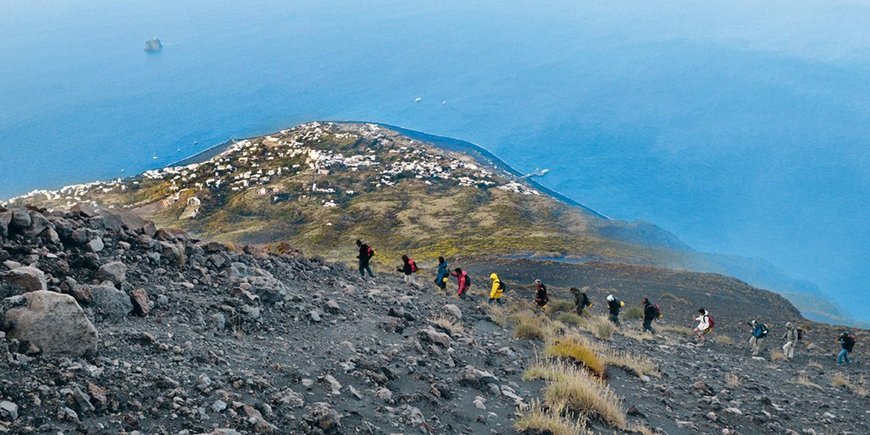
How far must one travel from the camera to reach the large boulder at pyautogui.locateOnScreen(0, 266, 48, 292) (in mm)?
7320

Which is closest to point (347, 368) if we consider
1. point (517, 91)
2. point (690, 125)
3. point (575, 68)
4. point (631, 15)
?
point (690, 125)

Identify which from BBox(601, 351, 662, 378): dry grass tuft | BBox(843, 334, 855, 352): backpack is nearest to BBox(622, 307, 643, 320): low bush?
BBox(843, 334, 855, 352): backpack

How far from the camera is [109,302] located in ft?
26.9

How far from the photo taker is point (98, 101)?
303ft

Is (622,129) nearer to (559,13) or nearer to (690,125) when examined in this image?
(690,125)

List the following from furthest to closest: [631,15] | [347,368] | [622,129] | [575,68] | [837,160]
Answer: [631,15] < [575,68] < [622,129] < [837,160] < [347,368]

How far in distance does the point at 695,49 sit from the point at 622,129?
43537mm

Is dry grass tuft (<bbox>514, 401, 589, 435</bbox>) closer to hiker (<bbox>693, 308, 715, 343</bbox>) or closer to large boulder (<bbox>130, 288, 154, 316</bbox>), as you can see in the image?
large boulder (<bbox>130, 288, 154, 316</bbox>)

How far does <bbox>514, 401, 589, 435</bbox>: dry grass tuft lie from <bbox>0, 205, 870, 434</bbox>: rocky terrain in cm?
4

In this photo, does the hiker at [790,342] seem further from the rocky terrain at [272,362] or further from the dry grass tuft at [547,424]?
the dry grass tuft at [547,424]

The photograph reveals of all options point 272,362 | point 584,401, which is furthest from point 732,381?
point 272,362

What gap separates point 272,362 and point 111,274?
9.09 ft

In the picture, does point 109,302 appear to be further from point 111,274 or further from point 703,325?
point 703,325

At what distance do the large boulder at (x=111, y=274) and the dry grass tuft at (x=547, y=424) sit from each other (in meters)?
5.88
